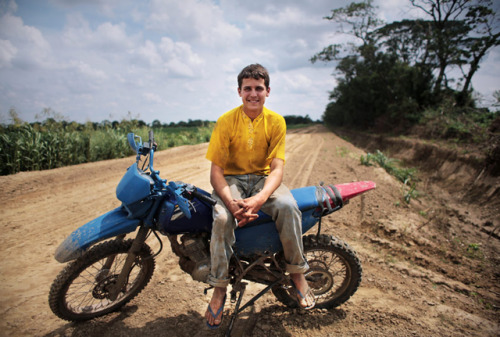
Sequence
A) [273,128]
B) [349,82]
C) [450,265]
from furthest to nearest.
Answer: [349,82], [450,265], [273,128]

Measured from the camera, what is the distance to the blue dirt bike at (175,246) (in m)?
2.11

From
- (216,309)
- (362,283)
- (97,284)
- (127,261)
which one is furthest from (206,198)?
(362,283)

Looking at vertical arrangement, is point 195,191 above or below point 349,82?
below

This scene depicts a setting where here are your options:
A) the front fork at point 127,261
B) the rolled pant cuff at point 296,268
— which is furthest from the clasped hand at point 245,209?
the front fork at point 127,261

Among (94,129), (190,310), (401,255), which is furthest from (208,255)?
(94,129)

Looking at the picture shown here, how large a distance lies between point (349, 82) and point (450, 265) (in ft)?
94.6

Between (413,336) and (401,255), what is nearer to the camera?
(413,336)

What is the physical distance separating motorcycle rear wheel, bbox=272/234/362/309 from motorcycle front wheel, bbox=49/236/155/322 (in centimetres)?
143

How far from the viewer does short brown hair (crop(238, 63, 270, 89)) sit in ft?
7.60

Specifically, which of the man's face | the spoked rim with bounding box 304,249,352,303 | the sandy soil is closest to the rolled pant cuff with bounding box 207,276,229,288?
the sandy soil

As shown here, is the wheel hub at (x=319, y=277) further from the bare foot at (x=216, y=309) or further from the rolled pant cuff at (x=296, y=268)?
the bare foot at (x=216, y=309)

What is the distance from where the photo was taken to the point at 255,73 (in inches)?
91.0

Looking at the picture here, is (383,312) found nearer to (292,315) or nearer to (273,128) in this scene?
(292,315)

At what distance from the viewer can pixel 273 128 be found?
8.11 feet
